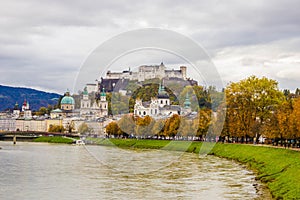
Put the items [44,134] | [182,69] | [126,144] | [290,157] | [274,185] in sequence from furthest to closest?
[182,69] → [44,134] → [126,144] → [290,157] → [274,185]

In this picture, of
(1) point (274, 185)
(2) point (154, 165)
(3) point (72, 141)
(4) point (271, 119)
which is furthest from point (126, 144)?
(1) point (274, 185)

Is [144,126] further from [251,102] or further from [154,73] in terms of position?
[251,102]

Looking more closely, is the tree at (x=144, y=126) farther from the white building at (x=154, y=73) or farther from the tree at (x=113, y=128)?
the tree at (x=113, y=128)

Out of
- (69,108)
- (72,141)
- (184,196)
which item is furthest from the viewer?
(69,108)

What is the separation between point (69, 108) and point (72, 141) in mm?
79668

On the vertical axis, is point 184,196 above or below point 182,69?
below

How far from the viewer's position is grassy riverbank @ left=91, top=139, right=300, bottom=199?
31408 millimetres

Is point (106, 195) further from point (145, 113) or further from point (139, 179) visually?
point (145, 113)

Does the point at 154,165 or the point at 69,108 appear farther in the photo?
the point at 69,108

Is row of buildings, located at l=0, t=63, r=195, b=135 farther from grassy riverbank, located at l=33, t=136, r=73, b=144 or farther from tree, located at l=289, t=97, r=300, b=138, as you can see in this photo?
tree, located at l=289, t=97, r=300, b=138

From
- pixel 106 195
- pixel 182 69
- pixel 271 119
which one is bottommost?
pixel 106 195

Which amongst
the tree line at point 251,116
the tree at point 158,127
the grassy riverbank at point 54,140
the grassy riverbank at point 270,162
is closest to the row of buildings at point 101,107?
the tree at point 158,127

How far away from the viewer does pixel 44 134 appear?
13362cm

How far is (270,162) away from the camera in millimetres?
44562
